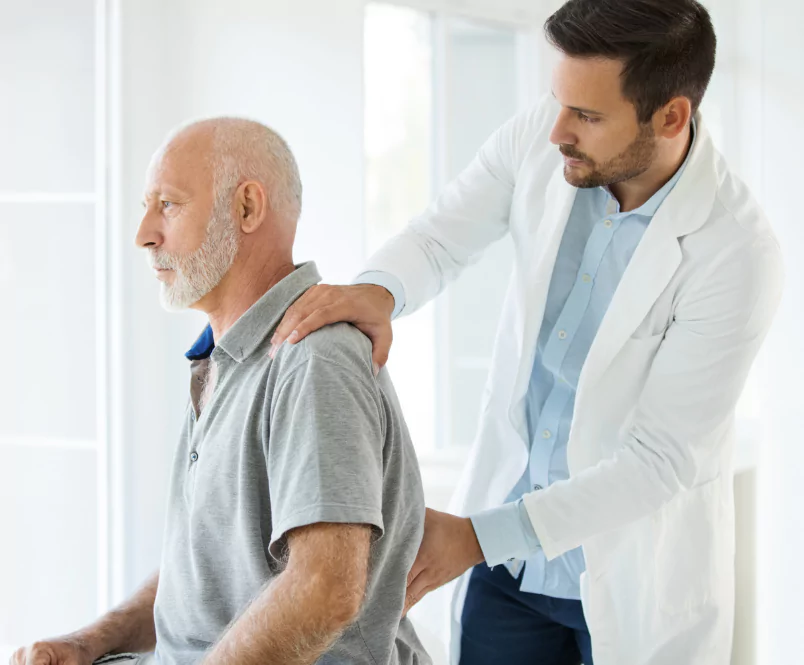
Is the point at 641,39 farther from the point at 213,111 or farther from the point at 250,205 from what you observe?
the point at 213,111

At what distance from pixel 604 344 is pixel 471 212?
1.24 ft

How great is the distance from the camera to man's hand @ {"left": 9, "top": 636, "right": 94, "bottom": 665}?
1301 mm

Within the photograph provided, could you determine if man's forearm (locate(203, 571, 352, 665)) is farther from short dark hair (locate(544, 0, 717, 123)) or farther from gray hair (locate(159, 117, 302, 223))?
short dark hair (locate(544, 0, 717, 123))

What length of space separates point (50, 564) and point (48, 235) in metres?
0.81

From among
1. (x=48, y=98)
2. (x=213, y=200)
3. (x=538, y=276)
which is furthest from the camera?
(x=48, y=98)

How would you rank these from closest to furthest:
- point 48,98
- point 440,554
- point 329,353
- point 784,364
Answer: point 329,353, point 440,554, point 48,98, point 784,364

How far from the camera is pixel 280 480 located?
1.06m

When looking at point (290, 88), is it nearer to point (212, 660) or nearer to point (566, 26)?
point (566, 26)

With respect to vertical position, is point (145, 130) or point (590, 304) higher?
point (145, 130)

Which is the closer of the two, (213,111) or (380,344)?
(380,344)

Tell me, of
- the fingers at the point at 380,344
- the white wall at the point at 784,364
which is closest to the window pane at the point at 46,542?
the fingers at the point at 380,344

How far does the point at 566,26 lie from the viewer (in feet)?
4.57

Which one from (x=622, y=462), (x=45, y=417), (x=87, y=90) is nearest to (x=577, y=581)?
(x=622, y=462)

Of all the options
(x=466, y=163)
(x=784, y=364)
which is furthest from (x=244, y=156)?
(x=784, y=364)
